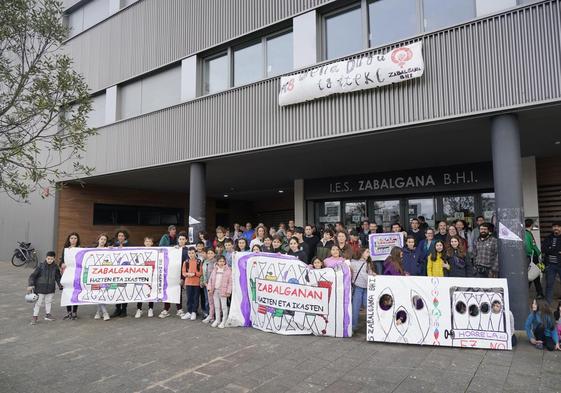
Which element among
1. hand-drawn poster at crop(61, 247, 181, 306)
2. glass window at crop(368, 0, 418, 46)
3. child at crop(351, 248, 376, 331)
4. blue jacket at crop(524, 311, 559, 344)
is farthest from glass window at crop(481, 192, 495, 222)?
hand-drawn poster at crop(61, 247, 181, 306)

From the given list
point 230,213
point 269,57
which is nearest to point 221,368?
point 269,57

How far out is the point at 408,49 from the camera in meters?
7.90

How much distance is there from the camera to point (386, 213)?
13484 millimetres

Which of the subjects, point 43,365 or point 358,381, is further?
point 43,365

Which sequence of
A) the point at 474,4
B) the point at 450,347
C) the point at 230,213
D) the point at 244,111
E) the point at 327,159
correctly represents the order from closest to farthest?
the point at 450,347 < the point at 474,4 < the point at 244,111 < the point at 327,159 < the point at 230,213

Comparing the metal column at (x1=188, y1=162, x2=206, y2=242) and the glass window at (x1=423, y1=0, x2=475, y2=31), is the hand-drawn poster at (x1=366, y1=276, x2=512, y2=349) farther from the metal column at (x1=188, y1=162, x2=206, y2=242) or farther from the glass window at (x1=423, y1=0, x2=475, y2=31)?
the metal column at (x1=188, y1=162, x2=206, y2=242)

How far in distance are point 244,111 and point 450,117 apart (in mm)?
5413

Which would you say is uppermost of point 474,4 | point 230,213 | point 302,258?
point 474,4

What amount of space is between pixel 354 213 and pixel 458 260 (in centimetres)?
732

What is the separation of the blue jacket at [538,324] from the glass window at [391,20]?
5.90m

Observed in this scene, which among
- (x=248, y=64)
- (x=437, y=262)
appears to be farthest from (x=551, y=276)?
(x=248, y=64)

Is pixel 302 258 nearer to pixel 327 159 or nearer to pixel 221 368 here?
pixel 221 368

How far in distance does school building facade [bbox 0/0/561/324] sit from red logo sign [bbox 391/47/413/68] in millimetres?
266

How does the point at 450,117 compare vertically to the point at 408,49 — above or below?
below
